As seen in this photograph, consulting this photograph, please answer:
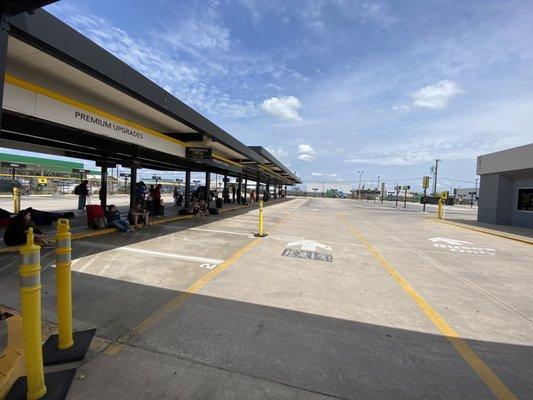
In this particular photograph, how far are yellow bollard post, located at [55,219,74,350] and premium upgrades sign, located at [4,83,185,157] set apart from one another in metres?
3.90

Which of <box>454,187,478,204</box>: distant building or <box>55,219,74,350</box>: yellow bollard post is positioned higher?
<box>454,187,478,204</box>: distant building

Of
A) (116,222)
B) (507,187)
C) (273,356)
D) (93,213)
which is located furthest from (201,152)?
(507,187)

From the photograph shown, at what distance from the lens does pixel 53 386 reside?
2609 millimetres

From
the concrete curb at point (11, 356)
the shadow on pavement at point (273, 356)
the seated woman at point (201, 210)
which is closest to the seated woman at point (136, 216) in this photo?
the seated woman at point (201, 210)

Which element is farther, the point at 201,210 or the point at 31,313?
the point at 201,210

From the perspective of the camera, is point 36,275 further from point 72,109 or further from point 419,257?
point 419,257

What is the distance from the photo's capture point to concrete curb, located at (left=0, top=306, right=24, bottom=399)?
2550 millimetres

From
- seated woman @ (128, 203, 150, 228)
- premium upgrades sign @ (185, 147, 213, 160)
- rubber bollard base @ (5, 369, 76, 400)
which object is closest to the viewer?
rubber bollard base @ (5, 369, 76, 400)

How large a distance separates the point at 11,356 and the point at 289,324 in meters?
2.81

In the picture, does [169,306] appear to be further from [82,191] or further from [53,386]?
[82,191]

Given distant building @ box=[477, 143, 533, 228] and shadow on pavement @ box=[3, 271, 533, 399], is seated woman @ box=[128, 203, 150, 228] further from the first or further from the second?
distant building @ box=[477, 143, 533, 228]

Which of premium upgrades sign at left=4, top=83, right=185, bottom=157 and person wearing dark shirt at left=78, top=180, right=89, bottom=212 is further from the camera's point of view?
person wearing dark shirt at left=78, top=180, right=89, bottom=212

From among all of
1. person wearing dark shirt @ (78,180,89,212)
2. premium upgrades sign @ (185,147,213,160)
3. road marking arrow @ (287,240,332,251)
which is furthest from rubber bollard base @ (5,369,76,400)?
person wearing dark shirt @ (78,180,89,212)

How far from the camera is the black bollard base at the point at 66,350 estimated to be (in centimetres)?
297
